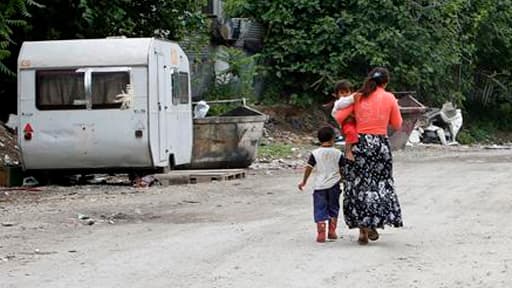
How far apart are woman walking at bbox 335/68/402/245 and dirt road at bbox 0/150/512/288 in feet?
1.06

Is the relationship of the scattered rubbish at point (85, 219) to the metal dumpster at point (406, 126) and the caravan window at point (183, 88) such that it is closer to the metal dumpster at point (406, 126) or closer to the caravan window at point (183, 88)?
the caravan window at point (183, 88)

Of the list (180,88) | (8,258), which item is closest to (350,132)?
(8,258)

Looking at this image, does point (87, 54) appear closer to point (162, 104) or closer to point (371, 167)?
point (162, 104)

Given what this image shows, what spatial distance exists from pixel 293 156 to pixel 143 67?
317 inches

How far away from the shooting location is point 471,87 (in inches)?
1505

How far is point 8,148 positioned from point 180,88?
12.6 feet

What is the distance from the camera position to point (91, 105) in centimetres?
A: 1686

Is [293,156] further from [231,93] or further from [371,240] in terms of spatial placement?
[371,240]

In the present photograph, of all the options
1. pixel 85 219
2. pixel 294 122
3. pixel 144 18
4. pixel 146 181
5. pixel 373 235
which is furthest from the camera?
pixel 294 122

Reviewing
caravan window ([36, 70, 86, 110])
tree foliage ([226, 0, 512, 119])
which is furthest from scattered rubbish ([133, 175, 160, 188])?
tree foliage ([226, 0, 512, 119])

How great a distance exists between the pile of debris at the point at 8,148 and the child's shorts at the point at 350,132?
390 inches

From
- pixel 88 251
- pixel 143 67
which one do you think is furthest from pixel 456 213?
pixel 143 67

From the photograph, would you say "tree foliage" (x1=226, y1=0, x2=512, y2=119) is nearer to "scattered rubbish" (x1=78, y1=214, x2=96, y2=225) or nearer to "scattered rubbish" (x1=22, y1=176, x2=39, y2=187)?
"scattered rubbish" (x1=22, y1=176, x2=39, y2=187)

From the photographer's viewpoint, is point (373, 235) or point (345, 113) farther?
point (373, 235)
